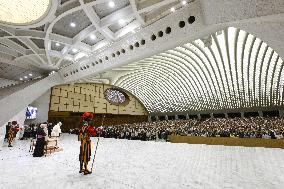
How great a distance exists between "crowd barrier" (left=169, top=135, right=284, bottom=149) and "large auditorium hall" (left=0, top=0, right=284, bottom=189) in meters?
0.05

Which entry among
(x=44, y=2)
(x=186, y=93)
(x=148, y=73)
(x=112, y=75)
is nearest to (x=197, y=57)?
(x=148, y=73)

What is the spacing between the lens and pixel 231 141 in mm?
10062

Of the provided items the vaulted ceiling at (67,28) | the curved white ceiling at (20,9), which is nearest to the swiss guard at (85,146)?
the vaulted ceiling at (67,28)

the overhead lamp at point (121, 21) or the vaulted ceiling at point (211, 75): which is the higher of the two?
the overhead lamp at point (121, 21)

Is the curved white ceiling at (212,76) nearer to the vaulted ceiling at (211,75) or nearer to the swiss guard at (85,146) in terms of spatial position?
the vaulted ceiling at (211,75)

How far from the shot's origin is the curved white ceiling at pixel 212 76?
17.3m

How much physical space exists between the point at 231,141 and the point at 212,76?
14.2m

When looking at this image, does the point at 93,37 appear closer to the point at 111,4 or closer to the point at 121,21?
the point at 121,21

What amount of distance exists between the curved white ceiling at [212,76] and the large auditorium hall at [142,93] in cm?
15

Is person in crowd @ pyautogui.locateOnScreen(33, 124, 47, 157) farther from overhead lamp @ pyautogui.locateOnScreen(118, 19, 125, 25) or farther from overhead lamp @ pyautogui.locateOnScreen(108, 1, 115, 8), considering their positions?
overhead lamp @ pyautogui.locateOnScreen(118, 19, 125, 25)

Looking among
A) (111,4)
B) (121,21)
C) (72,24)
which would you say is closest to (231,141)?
(121,21)

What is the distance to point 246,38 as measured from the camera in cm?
1530

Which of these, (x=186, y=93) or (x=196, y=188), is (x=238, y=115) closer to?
(x=186, y=93)

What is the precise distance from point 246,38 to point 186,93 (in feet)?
46.0
